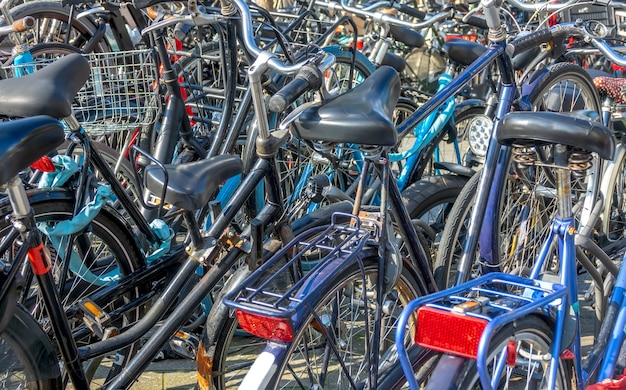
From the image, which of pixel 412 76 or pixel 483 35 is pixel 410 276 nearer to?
pixel 412 76

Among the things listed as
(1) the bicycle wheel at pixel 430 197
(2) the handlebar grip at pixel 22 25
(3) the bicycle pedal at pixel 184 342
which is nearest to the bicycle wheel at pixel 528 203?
(1) the bicycle wheel at pixel 430 197

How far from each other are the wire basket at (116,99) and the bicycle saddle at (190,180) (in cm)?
81

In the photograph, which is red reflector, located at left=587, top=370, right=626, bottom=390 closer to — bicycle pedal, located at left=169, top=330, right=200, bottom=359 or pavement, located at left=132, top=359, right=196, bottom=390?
bicycle pedal, located at left=169, top=330, right=200, bottom=359

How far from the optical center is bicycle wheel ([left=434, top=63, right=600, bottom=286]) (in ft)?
10.6

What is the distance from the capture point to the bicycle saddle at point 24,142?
1.98 m

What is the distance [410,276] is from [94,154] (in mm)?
1271

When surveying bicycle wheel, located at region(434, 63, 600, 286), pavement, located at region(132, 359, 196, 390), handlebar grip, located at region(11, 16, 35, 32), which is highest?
handlebar grip, located at region(11, 16, 35, 32)

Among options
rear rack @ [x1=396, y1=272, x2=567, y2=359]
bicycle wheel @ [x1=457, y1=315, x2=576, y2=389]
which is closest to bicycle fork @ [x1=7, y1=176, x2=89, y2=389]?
rear rack @ [x1=396, y1=272, x2=567, y2=359]

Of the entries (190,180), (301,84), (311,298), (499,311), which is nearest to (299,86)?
(301,84)

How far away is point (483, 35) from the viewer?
24.9 ft

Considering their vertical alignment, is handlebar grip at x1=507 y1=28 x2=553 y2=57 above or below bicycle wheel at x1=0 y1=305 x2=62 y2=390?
above

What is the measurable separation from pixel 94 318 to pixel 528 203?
1846 mm

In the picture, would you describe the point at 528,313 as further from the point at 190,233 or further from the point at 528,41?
the point at 528,41

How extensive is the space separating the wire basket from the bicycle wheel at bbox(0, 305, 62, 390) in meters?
1.06
